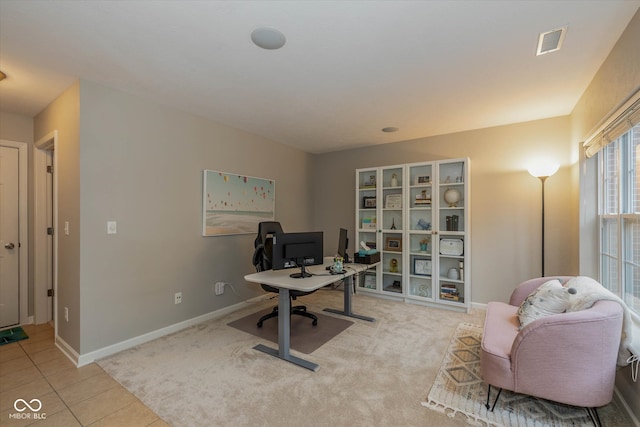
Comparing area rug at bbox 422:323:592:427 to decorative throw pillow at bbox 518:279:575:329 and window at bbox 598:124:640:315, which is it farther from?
window at bbox 598:124:640:315

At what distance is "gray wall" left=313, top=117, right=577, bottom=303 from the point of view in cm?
342

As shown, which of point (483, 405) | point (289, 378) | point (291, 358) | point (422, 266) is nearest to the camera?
point (483, 405)

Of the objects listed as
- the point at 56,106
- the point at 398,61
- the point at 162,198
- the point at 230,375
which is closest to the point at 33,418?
the point at 230,375

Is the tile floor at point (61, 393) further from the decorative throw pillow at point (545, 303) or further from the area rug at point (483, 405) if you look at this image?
the decorative throw pillow at point (545, 303)

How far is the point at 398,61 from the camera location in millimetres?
2203

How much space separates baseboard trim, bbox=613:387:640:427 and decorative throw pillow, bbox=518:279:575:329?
61cm

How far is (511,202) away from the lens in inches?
146

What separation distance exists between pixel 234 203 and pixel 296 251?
55.6 inches

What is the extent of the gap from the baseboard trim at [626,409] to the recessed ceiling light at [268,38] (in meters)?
3.21

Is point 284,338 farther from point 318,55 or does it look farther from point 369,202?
point 369,202

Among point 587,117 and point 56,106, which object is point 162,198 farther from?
point 587,117

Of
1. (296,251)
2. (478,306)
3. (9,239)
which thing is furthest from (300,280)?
(9,239)

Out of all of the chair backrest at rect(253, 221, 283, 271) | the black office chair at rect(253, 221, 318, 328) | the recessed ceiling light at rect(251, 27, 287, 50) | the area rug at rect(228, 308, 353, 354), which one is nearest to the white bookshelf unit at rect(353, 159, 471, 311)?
the area rug at rect(228, 308, 353, 354)

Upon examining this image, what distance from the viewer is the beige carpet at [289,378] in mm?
1839
